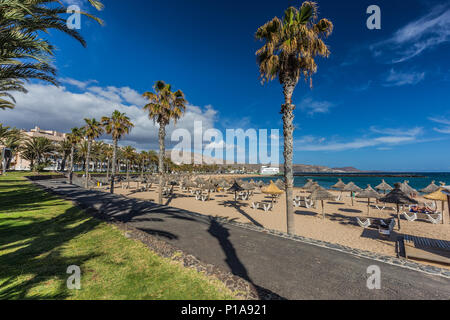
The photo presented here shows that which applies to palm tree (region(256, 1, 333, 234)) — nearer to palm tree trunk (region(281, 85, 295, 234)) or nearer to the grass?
palm tree trunk (region(281, 85, 295, 234))

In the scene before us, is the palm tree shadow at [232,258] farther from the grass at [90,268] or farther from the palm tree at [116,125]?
the palm tree at [116,125]

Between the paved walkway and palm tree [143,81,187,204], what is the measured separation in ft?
30.4

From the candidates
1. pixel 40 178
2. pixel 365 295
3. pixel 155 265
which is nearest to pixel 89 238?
pixel 155 265

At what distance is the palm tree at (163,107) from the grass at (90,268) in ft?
28.6

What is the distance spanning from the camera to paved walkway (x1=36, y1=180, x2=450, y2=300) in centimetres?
370

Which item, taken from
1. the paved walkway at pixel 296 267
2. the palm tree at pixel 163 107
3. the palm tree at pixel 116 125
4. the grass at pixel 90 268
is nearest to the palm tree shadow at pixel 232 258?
the paved walkway at pixel 296 267

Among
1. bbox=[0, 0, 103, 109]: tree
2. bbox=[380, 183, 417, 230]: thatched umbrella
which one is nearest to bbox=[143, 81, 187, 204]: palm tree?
bbox=[0, 0, 103, 109]: tree

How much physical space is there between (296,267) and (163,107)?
565 inches

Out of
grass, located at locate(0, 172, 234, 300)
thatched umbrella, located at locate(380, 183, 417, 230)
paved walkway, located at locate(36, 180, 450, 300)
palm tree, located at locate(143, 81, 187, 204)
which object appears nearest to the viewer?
grass, located at locate(0, 172, 234, 300)

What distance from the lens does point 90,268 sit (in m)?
4.19

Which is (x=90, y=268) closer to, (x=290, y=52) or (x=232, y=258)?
(x=232, y=258)

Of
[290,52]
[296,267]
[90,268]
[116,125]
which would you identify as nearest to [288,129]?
[290,52]

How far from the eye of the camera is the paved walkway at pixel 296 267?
12.1 ft
